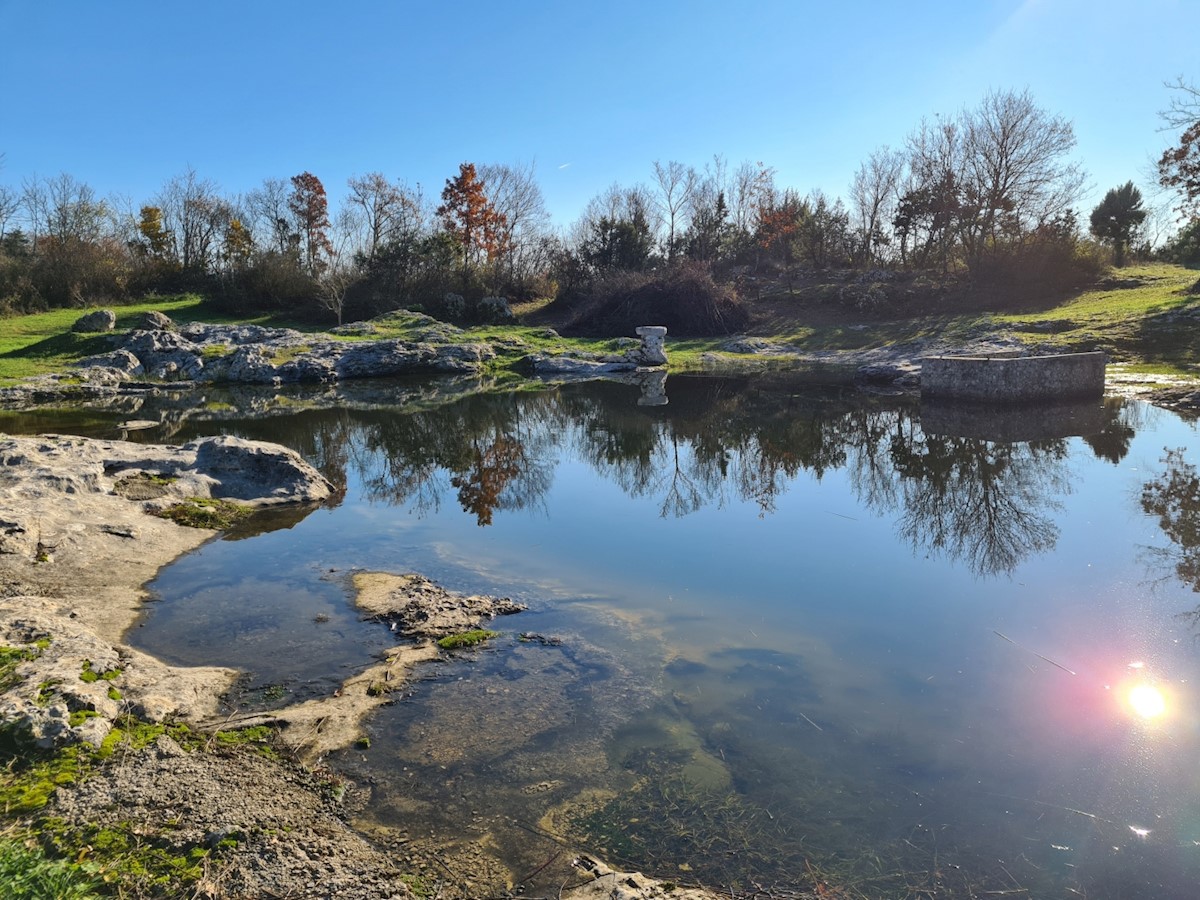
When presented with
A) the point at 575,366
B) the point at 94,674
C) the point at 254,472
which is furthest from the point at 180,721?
the point at 575,366

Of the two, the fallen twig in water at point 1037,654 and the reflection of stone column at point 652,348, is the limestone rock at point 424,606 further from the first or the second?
the reflection of stone column at point 652,348

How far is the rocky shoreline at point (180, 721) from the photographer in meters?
3.32

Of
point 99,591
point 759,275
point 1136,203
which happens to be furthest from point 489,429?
point 1136,203

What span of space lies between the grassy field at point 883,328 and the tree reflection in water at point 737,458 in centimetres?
908

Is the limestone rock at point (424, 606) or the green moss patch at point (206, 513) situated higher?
the green moss patch at point (206, 513)


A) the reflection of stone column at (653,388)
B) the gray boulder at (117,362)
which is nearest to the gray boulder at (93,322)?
the gray boulder at (117,362)

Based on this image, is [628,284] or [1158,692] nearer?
[1158,692]

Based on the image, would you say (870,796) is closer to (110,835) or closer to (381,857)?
(381,857)

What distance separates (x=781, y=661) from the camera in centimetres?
573

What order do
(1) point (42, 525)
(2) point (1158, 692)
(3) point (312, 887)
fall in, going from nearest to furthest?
(3) point (312, 887) → (2) point (1158, 692) → (1) point (42, 525)

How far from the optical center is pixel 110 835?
127 inches

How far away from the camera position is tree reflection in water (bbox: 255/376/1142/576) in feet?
31.6

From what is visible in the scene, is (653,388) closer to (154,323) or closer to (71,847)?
(71,847)

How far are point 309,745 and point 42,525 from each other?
5623mm
